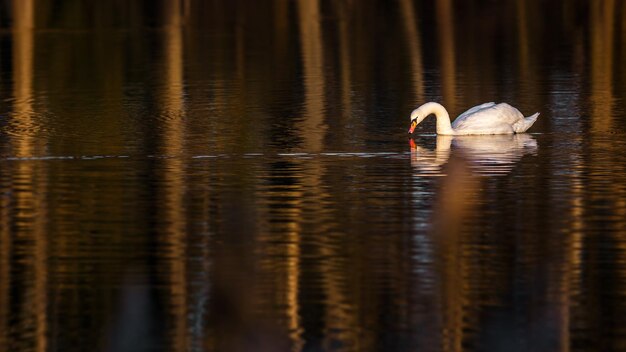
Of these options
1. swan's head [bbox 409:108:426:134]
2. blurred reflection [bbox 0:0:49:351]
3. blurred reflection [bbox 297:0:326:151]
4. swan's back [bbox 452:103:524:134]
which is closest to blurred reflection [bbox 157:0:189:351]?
blurred reflection [bbox 0:0:49:351]

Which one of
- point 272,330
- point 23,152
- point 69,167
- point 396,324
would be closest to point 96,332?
point 272,330

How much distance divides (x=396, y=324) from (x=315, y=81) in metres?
20.6

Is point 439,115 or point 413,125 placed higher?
point 439,115

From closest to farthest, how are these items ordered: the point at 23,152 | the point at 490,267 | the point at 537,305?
the point at 537,305 < the point at 490,267 < the point at 23,152

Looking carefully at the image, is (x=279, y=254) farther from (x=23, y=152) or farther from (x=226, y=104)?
(x=226, y=104)

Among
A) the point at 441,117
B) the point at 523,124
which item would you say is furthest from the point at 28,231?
the point at 523,124

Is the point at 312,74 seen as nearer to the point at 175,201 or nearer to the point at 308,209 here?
the point at 175,201

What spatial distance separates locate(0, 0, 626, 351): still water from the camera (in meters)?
11.9

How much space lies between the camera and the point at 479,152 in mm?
21578

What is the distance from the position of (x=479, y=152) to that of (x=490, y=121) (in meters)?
1.83

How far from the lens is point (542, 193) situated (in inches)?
690

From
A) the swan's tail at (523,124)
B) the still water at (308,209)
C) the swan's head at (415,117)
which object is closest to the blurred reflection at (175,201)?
the still water at (308,209)

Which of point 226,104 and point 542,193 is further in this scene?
point 226,104

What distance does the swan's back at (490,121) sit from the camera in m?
23.3
